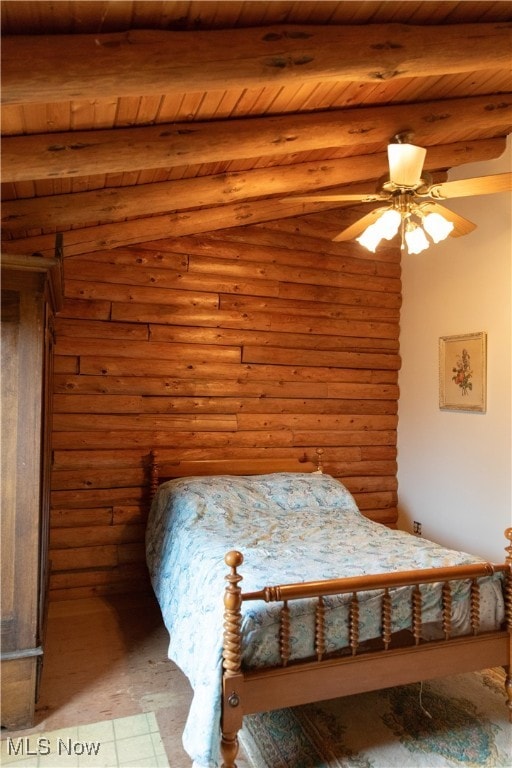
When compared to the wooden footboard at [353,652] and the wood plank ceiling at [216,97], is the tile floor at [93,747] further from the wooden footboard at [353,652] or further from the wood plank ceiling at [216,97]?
the wood plank ceiling at [216,97]

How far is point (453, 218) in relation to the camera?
2.94 meters

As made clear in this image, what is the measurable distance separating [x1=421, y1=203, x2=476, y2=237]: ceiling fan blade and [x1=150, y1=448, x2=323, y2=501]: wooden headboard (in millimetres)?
2396

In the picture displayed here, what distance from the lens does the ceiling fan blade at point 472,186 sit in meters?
2.56

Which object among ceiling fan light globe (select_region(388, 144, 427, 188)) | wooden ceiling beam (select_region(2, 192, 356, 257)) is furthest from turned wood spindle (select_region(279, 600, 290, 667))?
wooden ceiling beam (select_region(2, 192, 356, 257))

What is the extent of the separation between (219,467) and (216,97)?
9.40ft

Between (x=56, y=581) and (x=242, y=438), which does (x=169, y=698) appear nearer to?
(x=56, y=581)

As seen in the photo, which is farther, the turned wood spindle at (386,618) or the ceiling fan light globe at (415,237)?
the ceiling fan light globe at (415,237)

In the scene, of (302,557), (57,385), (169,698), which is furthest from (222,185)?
(169,698)

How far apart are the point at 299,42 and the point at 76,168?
43.8 inches

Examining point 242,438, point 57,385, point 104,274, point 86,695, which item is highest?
point 104,274

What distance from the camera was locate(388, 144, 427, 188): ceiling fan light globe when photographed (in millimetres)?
2365

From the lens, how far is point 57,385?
13.4 feet

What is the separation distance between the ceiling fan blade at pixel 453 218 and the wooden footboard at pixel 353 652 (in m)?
1.70

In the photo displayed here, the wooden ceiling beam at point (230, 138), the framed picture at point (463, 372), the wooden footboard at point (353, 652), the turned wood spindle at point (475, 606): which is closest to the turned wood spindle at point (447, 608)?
the wooden footboard at point (353, 652)
